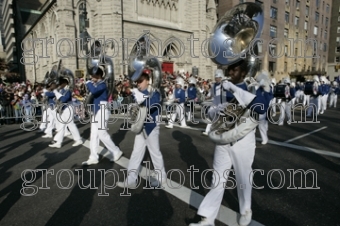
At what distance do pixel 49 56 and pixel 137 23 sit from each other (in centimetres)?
1326

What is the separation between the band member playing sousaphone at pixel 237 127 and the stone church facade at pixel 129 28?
58.4 ft

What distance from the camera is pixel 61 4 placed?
21.8 meters

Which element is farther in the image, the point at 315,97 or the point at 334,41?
the point at 334,41

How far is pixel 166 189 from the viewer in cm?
383

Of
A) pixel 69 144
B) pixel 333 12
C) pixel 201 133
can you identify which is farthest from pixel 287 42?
pixel 69 144

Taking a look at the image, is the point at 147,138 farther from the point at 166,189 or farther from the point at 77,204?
the point at 77,204

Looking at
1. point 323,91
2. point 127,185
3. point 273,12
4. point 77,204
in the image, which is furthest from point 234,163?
point 273,12

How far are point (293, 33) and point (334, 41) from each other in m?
21.6

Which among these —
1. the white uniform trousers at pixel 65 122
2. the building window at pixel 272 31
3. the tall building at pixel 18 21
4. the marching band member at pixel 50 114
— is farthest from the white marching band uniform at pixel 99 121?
the tall building at pixel 18 21

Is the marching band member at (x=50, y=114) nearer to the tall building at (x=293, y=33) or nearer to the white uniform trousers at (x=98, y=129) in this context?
the white uniform trousers at (x=98, y=129)

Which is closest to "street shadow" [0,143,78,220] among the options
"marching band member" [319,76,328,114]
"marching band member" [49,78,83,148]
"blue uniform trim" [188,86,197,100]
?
"marching band member" [49,78,83,148]

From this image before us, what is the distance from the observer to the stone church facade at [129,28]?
21.6m

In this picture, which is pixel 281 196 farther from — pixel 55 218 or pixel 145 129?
pixel 55 218

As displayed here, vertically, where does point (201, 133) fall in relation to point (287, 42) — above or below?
below
